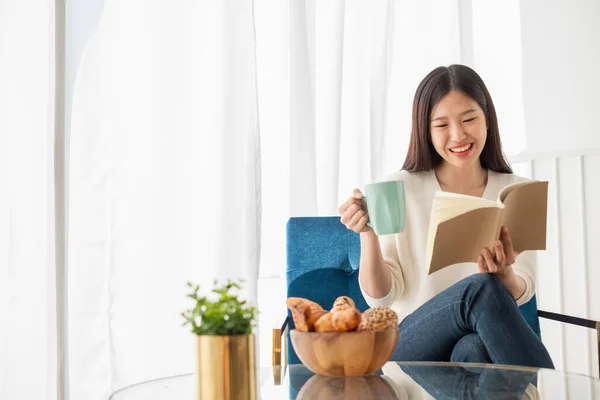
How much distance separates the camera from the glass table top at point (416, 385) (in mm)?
958

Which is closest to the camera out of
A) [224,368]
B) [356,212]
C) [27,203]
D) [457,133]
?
[224,368]

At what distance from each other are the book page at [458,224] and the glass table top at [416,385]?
0.74 ft

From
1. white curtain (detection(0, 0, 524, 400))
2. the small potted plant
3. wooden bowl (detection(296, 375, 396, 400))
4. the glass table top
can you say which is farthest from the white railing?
the small potted plant

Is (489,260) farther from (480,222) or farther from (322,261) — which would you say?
(322,261)

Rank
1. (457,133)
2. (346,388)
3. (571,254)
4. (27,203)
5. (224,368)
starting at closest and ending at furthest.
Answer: (224,368) → (346,388) → (27,203) → (457,133) → (571,254)

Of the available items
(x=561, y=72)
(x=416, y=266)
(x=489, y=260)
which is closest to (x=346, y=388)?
(x=489, y=260)

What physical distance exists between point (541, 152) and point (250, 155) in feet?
3.52

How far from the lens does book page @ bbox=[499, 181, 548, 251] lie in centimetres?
134

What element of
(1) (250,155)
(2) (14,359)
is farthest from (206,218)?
(2) (14,359)

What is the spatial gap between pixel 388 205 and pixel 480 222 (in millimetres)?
200

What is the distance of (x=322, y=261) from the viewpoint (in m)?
1.83

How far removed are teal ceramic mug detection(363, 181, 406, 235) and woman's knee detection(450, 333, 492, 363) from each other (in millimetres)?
280

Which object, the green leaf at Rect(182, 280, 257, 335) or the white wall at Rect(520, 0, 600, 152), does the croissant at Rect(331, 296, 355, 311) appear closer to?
the green leaf at Rect(182, 280, 257, 335)

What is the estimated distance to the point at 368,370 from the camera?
3.36 feet
